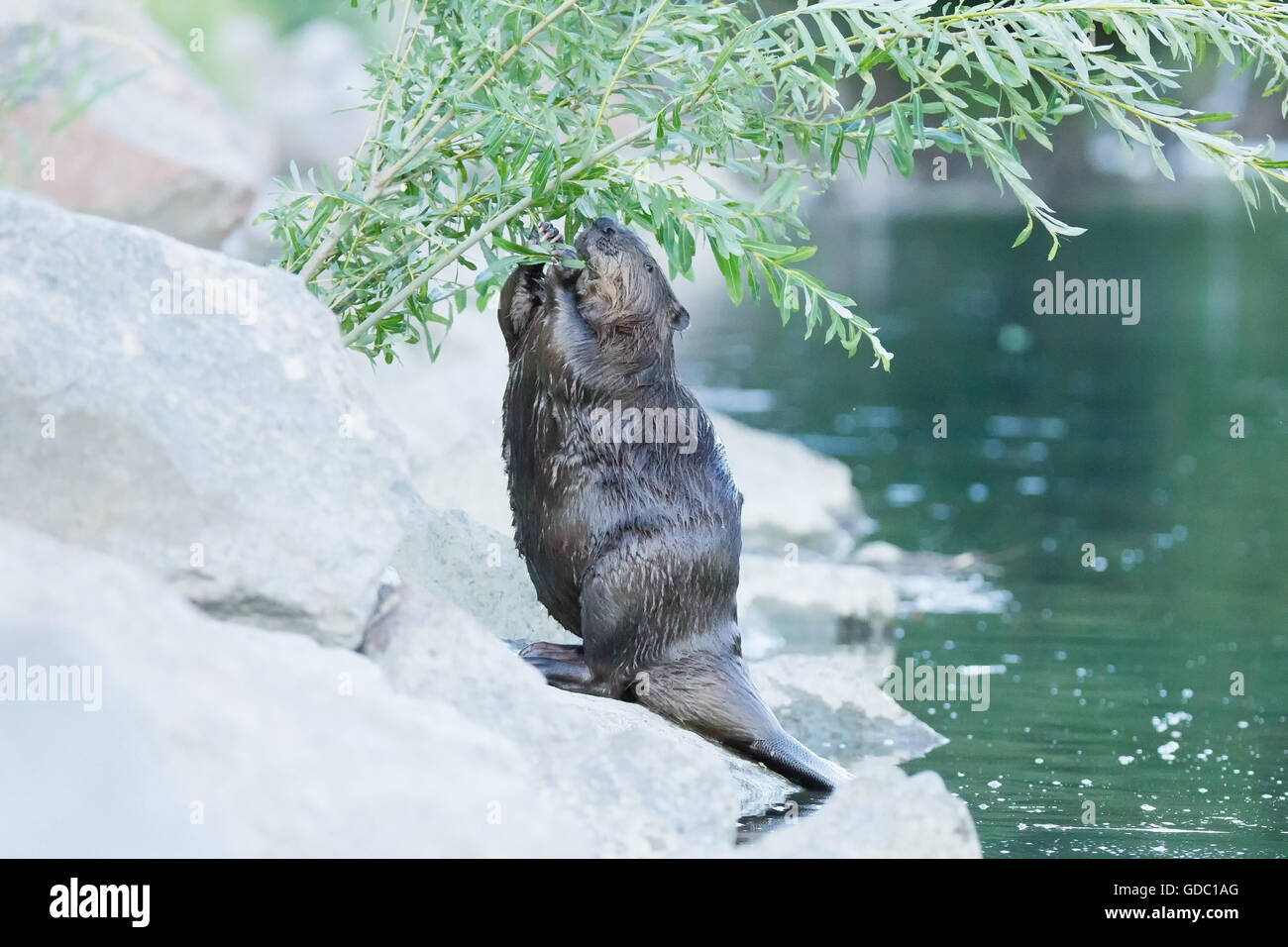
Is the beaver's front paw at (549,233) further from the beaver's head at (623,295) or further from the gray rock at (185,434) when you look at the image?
the gray rock at (185,434)

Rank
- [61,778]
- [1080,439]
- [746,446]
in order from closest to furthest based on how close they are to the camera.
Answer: [61,778] < [746,446] < [1080,439]

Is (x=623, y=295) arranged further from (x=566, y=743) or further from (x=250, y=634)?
(x=250, y=634)

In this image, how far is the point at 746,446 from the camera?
33.3 ft

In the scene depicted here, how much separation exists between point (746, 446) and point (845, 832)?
6.69 meters

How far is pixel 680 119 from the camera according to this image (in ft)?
15.8

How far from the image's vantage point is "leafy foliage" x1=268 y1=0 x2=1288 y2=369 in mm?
4504

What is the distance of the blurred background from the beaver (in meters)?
0.86

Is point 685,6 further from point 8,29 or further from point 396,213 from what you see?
point 8,29

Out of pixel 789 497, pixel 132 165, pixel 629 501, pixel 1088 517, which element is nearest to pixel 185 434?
pixel 629 501

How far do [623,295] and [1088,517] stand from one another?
569 centimetres

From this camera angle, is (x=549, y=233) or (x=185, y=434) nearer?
(x=185, y=434)

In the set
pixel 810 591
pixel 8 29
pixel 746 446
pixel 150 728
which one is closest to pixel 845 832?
pixel 150 728

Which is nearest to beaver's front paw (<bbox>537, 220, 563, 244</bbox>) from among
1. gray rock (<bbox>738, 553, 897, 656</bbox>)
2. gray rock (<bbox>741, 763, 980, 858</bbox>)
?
gray rock (<bbox>741, 763, 980, 858</bbox>)

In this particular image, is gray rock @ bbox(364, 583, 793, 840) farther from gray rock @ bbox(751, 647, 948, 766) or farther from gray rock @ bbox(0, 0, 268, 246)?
gray rock @ bbox(0, 0, 268, 246)
